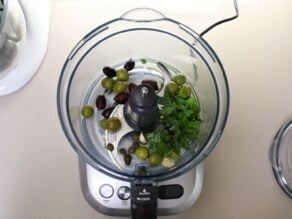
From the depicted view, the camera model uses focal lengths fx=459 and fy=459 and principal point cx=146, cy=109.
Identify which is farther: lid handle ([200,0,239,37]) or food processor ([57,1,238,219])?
lid handle ([200,0,239,37])

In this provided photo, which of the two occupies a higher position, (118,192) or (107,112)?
(107,112)

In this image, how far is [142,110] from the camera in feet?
2.10

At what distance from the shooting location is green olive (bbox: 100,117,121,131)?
28.2 inches

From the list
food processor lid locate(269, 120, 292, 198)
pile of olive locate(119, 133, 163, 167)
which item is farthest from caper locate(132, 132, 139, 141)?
food processor lid locate(269, 120, 292, 198)

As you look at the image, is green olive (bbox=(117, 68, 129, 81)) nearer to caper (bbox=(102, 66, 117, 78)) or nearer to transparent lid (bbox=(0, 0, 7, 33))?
caper (bbox=(102, 66, 117, 78))

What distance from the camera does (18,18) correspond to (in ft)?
2.51

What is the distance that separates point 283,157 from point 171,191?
0.20 m

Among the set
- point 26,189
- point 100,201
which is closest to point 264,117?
point 100,201

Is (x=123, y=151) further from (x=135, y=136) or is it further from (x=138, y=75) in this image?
(x=138, y=75)

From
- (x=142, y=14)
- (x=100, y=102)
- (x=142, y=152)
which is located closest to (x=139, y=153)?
(x=142, y=152)

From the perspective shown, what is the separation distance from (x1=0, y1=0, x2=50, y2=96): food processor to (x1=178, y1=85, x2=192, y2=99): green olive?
0.78 feet

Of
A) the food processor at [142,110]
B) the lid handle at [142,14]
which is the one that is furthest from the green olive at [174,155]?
the lid handle at [142,14]

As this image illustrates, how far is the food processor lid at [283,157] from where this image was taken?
30.1 inches

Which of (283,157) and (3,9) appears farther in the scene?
(283,157)
